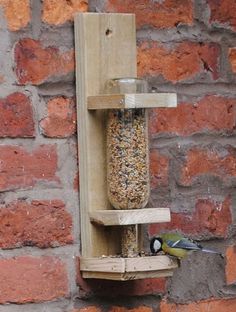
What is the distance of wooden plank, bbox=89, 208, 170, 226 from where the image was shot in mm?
1870

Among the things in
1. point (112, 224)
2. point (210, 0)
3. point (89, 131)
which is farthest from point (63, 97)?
point (210, 0)

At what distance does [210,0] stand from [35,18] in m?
0.38

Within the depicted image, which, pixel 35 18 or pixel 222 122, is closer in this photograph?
pixel 35 18

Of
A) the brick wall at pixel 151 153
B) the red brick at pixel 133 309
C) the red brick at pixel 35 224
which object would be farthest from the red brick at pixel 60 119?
the red brick at pixel 133 309

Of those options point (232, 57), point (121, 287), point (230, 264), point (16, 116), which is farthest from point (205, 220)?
point (16, 116)

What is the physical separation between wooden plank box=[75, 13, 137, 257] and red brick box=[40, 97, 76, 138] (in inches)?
0.6

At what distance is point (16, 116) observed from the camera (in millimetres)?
1877

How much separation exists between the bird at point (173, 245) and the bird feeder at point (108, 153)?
0.02 m

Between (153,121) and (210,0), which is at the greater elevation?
(210,0)

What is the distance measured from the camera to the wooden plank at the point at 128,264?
1.86 meters

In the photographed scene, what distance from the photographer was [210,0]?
6.85ft

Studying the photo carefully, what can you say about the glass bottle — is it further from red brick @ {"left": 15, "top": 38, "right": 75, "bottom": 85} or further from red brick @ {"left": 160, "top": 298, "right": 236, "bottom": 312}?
red brick @ {"left": 160, "top": 298, "right": 236, "bottom": 312}

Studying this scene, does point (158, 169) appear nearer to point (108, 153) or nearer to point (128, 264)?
point (108, 153)

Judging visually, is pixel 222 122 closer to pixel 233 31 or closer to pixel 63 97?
pixel 233 31
